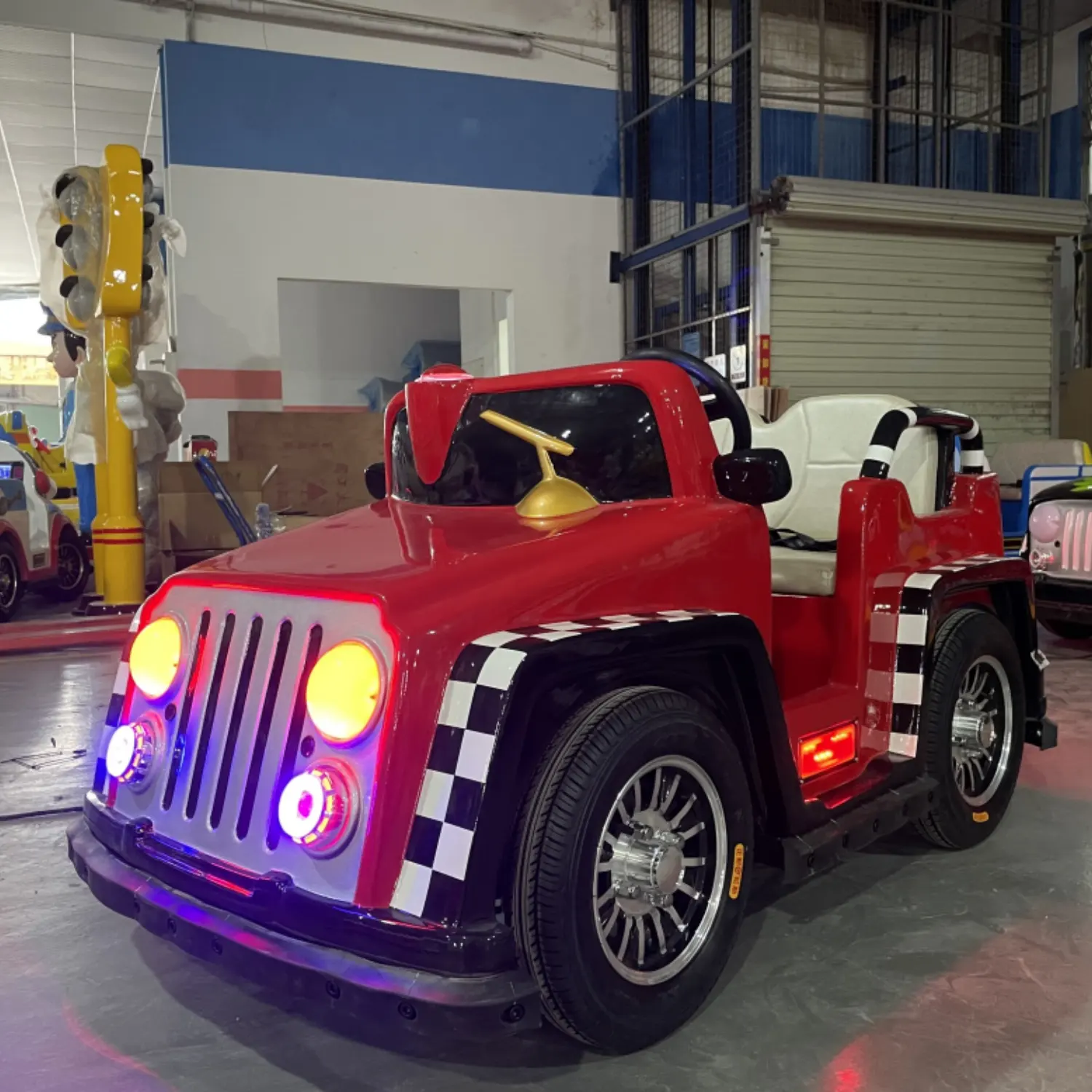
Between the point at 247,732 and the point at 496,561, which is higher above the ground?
the point at 496,561

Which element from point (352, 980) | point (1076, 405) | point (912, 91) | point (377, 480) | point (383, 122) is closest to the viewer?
point (352, 980)

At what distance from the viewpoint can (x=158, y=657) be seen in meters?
1.98

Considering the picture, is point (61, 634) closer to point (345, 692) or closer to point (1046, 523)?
point (345, 692)

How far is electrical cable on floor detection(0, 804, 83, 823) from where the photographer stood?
3.11 meters

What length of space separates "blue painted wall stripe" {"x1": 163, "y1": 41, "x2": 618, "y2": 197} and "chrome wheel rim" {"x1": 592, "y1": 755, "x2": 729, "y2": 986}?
29.3ft

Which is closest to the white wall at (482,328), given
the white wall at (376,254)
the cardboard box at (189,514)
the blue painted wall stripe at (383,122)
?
the white wall at (376,254)

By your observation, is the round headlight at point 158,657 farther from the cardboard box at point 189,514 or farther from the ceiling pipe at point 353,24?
the ceiling pipe at point 353,24

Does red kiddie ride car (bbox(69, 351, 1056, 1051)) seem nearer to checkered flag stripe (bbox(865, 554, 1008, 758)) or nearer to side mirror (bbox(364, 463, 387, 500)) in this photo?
checkered flag stripe (bbox(865, 554, 1008, 758))

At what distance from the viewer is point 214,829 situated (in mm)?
1773

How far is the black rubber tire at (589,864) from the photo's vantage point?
61.2 inches

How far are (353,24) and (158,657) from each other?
9.06m

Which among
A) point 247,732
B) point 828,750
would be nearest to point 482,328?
point 828,750

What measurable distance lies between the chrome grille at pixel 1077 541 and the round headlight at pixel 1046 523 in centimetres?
3

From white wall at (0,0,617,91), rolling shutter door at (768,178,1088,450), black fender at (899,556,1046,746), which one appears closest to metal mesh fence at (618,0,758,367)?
white wall at (0,0,617,91)
